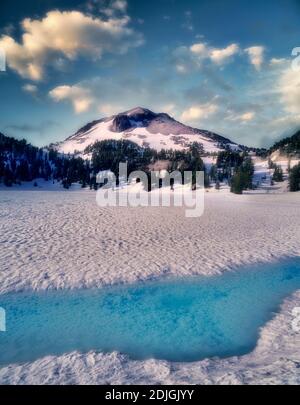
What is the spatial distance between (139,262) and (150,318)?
5332 millimetres

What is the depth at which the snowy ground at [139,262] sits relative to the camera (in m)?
6.37

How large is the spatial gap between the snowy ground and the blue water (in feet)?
1.86

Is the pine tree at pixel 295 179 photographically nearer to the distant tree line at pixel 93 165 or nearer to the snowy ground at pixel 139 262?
the distant tree line at pixel 93 165

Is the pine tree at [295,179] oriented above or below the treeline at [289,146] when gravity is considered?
below

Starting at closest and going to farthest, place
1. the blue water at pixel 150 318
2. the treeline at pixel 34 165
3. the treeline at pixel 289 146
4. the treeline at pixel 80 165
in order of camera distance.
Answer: the blue water at pixel 150 318 < the treeline at pixel 80 165 < the treeline at pixel 289 146 < the treeline at pixel 34 165

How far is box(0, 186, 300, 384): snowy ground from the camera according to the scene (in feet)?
20.9

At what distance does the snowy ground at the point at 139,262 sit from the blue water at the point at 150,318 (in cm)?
57

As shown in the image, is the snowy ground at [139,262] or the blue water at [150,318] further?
the blue water at [150,318]

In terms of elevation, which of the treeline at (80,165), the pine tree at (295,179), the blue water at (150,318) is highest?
the treeline at (80,165)

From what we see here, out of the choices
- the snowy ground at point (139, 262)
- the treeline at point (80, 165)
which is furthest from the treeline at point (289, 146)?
the snowy ground at point (139, 262)

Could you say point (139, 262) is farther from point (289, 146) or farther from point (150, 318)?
point (289, 146)

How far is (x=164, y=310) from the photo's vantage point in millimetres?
9867

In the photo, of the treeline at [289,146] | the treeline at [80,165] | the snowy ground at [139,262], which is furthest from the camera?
the treeline at [289,146]
